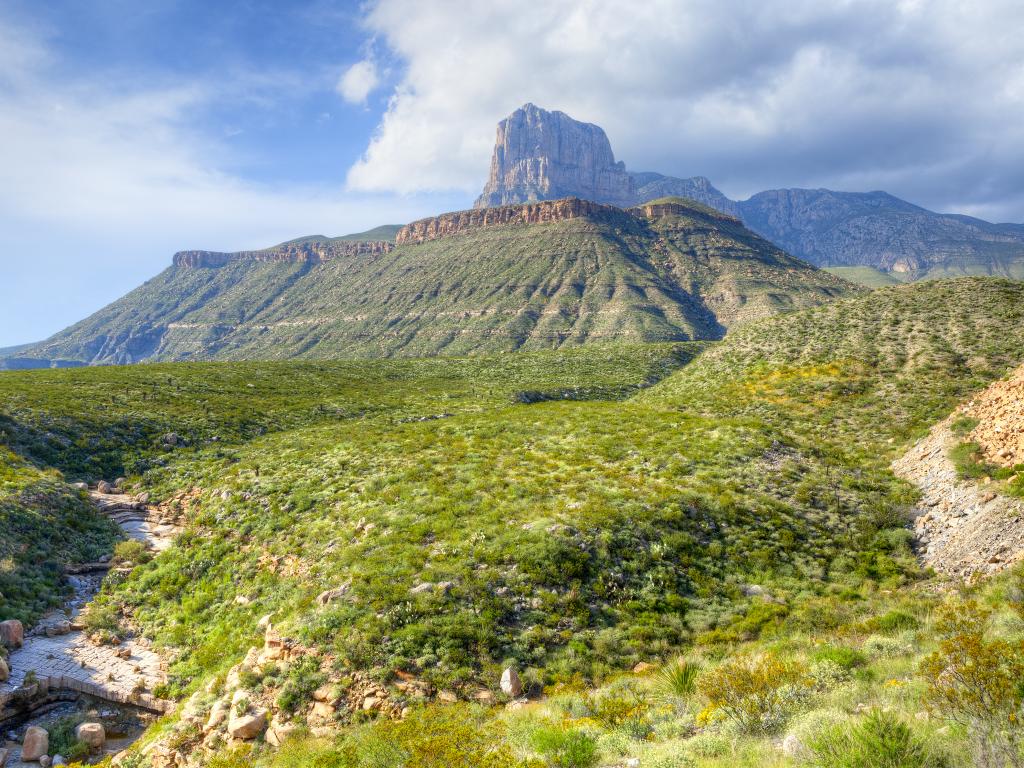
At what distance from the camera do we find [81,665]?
12.7 metres

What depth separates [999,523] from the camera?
1325 cm

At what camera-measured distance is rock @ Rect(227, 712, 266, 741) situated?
9.73m

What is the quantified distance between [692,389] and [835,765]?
34979 mm

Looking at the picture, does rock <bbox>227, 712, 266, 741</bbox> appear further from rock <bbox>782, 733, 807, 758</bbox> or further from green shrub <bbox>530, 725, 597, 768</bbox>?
rock <bbox>782, 733, 807, 758</bbox>

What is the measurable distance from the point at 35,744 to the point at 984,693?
16.6 m

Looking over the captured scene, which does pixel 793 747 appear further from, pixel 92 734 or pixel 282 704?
pixel 92 734

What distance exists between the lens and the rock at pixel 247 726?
9.73 m

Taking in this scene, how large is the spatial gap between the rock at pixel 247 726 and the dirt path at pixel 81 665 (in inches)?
131

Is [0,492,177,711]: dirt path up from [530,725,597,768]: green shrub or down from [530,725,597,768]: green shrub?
down

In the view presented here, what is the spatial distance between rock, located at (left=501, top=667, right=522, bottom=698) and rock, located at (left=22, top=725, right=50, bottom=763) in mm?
9492

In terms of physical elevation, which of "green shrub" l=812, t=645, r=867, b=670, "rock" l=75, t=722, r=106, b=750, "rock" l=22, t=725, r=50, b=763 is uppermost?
"green shrub" l=812, t=645, r=867, b=670

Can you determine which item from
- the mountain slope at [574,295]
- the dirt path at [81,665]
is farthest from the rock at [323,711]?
the mountain slope at [574,295]

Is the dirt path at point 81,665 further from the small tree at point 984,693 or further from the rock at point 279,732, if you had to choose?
the small tree at point 984,693

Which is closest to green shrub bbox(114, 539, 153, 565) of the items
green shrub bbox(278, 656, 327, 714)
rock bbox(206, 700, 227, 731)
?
rock bbox(206, 700, 227, 731)
